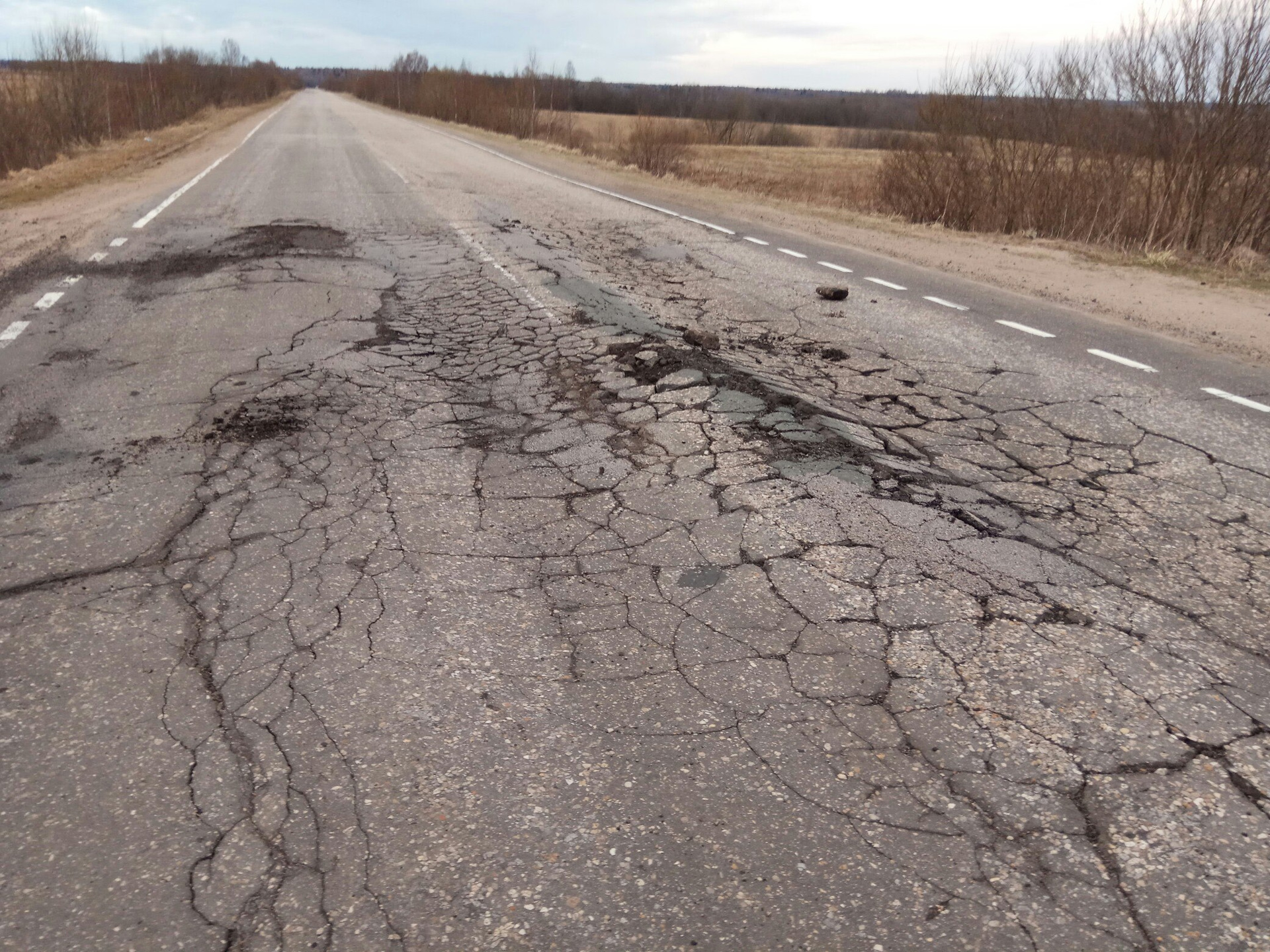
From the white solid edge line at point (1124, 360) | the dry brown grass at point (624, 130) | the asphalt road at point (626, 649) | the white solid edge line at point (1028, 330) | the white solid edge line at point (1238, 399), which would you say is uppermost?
the dry brown grass at point (624, 130)

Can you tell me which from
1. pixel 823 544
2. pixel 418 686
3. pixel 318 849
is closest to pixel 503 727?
pixel 418 686

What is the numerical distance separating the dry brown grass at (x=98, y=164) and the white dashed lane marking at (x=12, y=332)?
1011cm

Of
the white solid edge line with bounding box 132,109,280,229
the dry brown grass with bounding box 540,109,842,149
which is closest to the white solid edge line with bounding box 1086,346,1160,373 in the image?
the white solid edge line with bounding box 132,109,280,229

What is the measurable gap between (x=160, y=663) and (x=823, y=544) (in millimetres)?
2572

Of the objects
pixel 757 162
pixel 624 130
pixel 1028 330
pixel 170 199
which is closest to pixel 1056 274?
pixel 1028 330

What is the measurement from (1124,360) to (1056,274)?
13.6 ft

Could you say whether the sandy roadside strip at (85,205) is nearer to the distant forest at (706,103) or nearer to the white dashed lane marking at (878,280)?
the white dashed lane marking at (878,280)

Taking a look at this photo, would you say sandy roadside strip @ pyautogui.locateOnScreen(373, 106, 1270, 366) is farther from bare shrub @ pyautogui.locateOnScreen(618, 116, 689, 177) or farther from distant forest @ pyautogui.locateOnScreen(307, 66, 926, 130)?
distant forest @ pyautogui.locateOnScreen(307, 66, 926, 130)

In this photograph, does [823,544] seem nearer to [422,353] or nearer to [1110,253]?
[422,353]

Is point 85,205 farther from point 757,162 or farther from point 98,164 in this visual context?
point 757,162

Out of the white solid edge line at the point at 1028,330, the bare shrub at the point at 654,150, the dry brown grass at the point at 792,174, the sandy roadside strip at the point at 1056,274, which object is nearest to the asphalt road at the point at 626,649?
the white solid edge line at the point at 1028,330

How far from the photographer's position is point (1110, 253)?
11.5 m

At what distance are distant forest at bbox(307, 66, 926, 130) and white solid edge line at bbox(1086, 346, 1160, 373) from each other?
3595 centimetres

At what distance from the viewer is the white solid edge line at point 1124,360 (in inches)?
257
